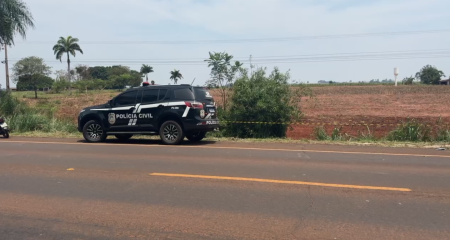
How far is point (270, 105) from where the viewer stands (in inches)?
643

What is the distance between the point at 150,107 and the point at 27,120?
29.1ft

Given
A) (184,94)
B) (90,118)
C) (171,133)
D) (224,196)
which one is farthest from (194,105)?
(224,196)

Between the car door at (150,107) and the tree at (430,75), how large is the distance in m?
98.6

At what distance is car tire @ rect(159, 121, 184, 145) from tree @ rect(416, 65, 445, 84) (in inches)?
3885

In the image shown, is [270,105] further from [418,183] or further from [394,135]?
[418,183]

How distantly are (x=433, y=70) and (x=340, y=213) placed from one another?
105789 millimetres

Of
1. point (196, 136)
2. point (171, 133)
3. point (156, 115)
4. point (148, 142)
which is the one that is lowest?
point (148, 142)

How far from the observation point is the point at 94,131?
13.8 m

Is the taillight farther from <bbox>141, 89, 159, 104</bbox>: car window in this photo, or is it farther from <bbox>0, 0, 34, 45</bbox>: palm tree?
<bbox>0, 0, 34, 45</bbox>: palm tree

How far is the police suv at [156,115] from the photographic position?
41.3 feet

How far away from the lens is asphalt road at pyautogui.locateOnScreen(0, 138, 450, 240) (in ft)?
16.2

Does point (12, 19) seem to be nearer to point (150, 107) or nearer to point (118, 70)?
point (150, 107)

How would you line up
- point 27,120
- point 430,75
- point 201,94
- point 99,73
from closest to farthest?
point 201,94 → point 27,120 → point 430,75 → point 99,73

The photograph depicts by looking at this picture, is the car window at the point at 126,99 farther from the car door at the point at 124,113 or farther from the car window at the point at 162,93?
the car window at the point at 162,93
